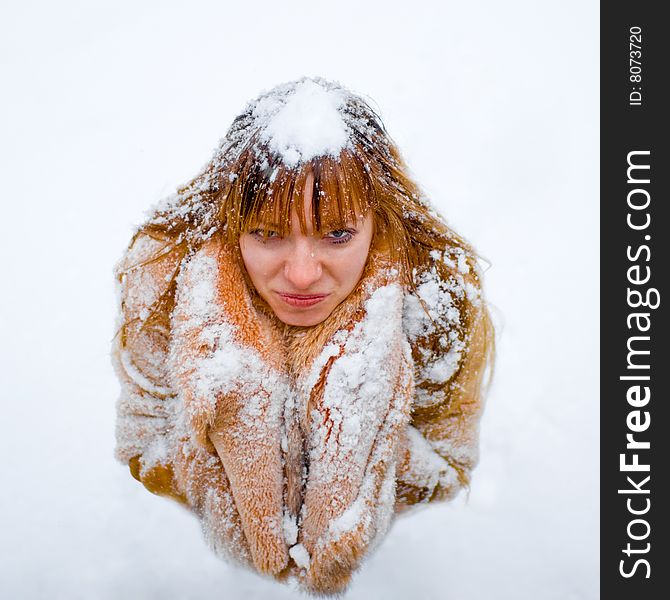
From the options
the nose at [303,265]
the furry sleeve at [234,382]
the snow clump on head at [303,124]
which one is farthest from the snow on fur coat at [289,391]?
the snow clump on head at [303,124]

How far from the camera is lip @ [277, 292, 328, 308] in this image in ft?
4.06

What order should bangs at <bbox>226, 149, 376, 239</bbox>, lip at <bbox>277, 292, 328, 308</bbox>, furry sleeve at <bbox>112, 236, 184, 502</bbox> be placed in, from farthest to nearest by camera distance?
1. furry sleeve at <bbox>112, 236, 184, 502</bbox>
2. lip at <bbox>277, 292, 328, 308</bbox>
3. bangs at <bbox>226, 149, 376, 239</bbox>

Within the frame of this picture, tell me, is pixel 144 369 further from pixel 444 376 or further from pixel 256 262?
pixel 444 376

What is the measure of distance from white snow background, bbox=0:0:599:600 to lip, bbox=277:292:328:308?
33.4 inches

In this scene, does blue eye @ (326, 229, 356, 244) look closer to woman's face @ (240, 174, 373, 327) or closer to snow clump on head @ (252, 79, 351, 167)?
woman's face @ (240, 174, 373, 327)

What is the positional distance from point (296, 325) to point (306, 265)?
0.18 m

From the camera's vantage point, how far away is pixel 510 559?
6.10ft

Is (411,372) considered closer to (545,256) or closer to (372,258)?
(372,258)

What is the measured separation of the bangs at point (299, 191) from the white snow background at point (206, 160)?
0.92 m

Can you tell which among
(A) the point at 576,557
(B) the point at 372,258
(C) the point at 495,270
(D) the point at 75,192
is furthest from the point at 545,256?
(D) the point at 75,192

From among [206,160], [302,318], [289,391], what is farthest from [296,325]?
[206,160]

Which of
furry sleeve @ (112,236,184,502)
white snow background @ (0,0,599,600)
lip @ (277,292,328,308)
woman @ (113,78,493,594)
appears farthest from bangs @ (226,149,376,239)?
white snow background @ (0,0,599,600)

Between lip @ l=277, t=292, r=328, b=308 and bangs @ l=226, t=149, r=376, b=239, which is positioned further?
lip @ l=277, t=292, r=328, b=308

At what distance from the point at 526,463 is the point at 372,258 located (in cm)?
111
